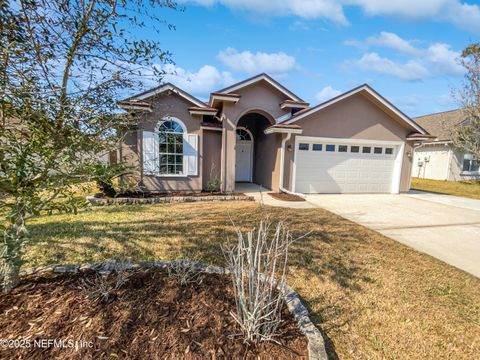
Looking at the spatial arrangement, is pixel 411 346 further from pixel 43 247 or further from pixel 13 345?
pixel 43 247

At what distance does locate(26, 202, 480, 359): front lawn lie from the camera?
2633 mm

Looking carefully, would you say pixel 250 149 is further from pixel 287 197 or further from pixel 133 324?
pixel 133 324

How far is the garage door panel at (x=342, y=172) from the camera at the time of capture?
37.0 ft

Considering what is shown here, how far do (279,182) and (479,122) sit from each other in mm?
17374

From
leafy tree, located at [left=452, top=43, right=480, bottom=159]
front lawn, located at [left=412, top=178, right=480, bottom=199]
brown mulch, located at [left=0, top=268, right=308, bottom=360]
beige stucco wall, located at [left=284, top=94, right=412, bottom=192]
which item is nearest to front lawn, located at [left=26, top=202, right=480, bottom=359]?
brown mulch, located at [left=0, top=268, right=308, bottom=360]

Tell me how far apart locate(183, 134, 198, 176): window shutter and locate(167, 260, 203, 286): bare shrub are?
7.44 m

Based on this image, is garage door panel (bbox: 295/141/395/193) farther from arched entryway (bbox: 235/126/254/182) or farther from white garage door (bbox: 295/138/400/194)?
arched entryway (bbox: 235/126/254/182)

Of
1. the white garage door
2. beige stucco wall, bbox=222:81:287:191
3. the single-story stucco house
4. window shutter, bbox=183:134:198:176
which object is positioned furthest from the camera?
the white garage door

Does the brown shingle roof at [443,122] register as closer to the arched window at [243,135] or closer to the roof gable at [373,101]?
the roof gable at [373,101]

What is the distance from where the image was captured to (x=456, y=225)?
7051mm

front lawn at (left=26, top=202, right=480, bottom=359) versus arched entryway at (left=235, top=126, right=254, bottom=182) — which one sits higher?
arched entryway at (left=235, top=126, right=254, bottom=182)

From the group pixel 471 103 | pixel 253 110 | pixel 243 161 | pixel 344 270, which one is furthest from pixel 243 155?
pixel 471 103

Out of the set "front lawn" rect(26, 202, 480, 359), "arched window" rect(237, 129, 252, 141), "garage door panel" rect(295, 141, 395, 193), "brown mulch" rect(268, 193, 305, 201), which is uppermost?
"arched window" rect(237, 129, 252, 141)

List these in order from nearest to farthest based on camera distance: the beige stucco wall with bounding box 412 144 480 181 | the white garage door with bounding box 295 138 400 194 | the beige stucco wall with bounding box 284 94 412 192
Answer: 1. the beige stucco wall with bounding box 284 94 412 192
2. the white garage door with bounding box 295 138 400 194
3. the beige stucco wall with bounding box 412 144 480 181
